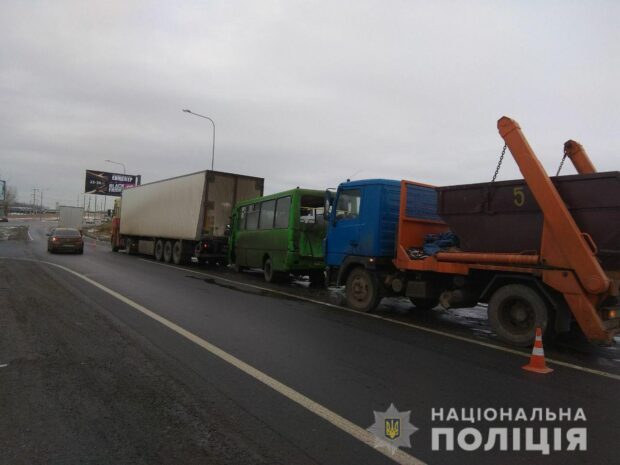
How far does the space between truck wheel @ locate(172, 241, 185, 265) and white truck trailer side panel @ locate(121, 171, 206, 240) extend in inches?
15.5

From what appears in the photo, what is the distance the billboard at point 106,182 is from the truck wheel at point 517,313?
64.2m

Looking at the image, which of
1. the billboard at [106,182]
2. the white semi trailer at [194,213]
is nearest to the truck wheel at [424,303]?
the white semi trailer at [194,213]

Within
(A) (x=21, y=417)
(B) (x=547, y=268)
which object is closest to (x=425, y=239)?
(B) (x=547, y=268)

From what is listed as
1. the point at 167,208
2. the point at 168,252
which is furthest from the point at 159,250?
the point at 167,208

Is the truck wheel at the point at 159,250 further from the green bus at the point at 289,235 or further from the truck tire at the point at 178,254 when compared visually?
the green bus at the point at 289,235

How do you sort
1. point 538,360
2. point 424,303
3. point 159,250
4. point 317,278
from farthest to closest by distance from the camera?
point 159,250 → point 317,278 → point 424,303 → point 538,360

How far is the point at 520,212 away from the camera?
739cm

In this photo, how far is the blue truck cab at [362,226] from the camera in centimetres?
962

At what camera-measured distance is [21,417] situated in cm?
405

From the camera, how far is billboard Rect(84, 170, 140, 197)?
65125mm

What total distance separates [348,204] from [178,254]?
12.9 meters

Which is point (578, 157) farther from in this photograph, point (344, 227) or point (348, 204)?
point (344, 227)

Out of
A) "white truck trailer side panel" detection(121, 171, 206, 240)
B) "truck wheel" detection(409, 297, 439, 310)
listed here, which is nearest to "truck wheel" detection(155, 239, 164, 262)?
"white truck trailer side panel" detection(121, 171, 206, 240)

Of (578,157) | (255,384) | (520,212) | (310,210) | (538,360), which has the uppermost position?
(578,157)
